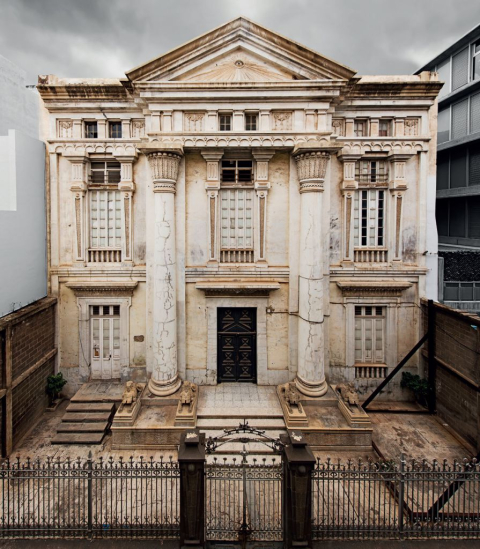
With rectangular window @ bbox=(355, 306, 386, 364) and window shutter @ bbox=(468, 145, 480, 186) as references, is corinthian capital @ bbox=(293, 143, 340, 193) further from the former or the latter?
window shutter @ bbox=(468, 145, 480, 186)

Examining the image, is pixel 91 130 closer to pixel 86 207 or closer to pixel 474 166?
pixel 86 207

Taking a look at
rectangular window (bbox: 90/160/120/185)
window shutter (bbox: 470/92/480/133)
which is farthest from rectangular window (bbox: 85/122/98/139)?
window shutter (bbox: 470/92/480/133)

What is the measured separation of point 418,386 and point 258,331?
22.4 ft

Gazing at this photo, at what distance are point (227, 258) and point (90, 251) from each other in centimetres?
584

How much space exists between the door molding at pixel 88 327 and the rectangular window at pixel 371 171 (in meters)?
11.0

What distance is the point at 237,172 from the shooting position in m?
13.7

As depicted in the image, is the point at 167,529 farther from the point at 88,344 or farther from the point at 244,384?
the point at 88,344

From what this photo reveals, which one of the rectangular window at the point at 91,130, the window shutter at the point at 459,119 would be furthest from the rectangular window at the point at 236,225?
the window shutter at the point at 459,119

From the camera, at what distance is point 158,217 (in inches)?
503

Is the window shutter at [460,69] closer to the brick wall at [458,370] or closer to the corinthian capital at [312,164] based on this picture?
the corinthian capital at [312,164]

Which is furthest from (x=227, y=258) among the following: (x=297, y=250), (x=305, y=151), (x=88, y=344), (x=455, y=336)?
(x=455, y=336)

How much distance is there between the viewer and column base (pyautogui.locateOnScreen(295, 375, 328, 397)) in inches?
502

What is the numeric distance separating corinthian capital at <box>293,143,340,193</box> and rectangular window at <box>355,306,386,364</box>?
18.2ft

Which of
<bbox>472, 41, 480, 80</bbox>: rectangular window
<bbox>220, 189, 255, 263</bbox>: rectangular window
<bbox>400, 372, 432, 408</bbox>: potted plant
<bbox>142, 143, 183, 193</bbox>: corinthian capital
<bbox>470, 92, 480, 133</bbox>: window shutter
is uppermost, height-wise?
<bbox>472, 41, 480, 80</bbox>: rectangular window
